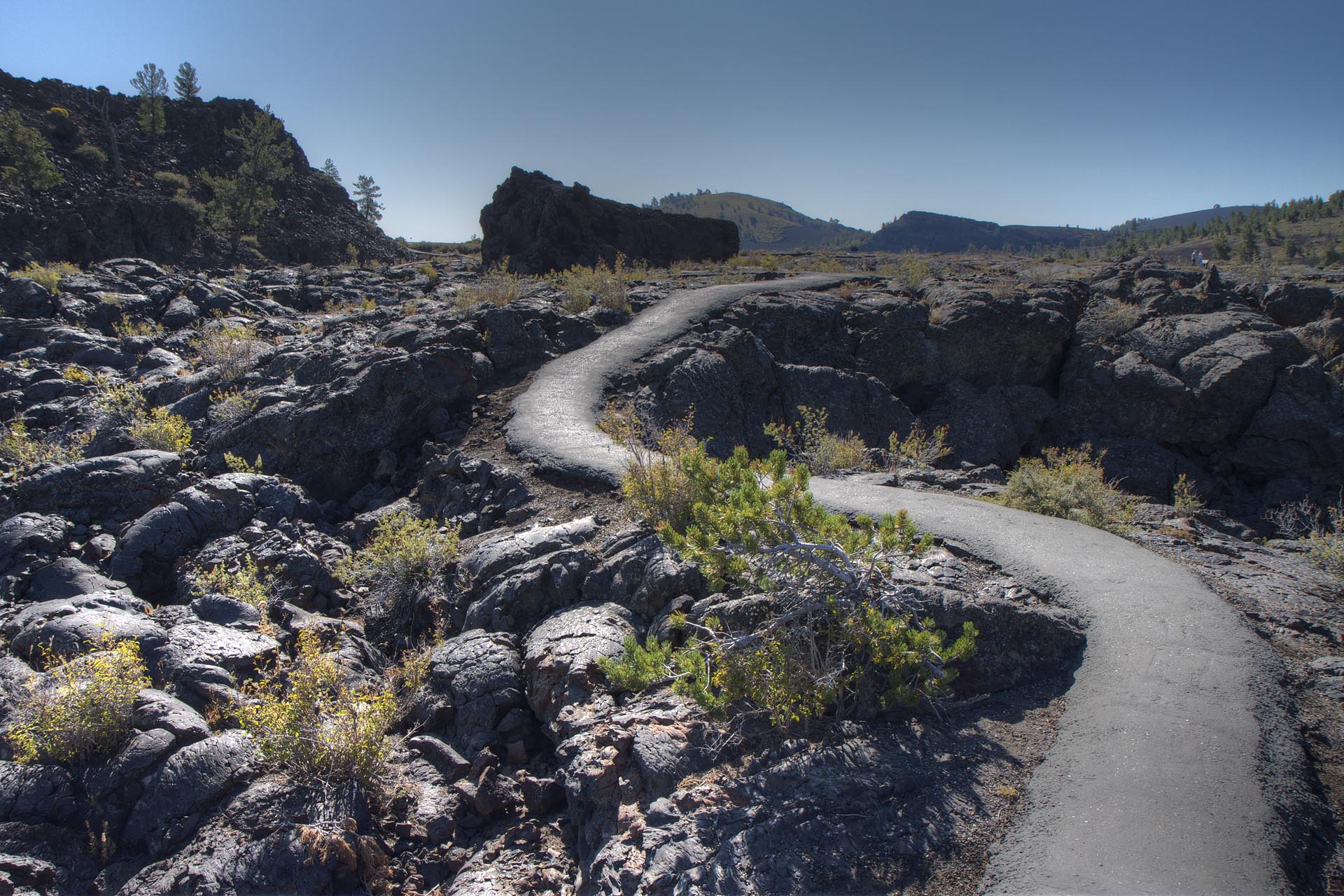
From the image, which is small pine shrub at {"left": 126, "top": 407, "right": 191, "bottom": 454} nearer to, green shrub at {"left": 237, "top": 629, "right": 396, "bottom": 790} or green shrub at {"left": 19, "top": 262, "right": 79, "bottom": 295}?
green shrub at {"left": 237, "top": 629, "right": 396, "bottom": 790}

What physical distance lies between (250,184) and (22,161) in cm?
698

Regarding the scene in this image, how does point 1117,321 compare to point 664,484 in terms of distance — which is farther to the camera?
point 1117,321

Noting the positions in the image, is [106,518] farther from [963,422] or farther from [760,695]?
[963,422]

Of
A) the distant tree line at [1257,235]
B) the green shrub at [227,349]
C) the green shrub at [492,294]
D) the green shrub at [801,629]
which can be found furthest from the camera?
the distant tree line at [1257,235]

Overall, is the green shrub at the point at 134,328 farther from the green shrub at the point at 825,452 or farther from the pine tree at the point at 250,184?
the pine tree at the point at 250,184

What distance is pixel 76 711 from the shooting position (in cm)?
374

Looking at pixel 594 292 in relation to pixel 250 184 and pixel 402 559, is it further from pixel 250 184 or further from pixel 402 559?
pixel 250 184

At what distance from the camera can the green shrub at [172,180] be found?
87.2 ft

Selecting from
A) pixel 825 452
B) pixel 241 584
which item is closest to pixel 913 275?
pixel 825 452

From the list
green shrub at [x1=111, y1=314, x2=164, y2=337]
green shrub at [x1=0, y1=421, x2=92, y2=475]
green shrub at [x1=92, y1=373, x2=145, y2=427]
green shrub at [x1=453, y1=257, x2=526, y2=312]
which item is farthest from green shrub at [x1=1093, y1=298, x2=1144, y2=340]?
green shrub at [x1=111, y1=314, x2=164, y2=337]

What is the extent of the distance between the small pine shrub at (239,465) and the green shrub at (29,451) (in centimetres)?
152

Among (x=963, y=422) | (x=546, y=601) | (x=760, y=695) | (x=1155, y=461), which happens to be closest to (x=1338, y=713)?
(x=760, y=695)

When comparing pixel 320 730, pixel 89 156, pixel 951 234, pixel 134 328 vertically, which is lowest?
pixel 320 730

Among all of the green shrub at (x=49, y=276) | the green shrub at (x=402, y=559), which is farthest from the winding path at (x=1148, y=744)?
the green shrub at (x=49, y=276)
